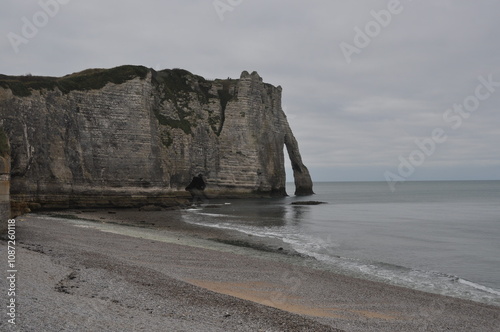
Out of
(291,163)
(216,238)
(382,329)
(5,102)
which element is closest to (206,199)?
(291,163)

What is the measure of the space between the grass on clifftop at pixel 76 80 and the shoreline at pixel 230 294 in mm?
27971

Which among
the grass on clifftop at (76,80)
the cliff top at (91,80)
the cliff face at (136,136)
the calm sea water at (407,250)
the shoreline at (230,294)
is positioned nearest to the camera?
the shoreline at (230,294)

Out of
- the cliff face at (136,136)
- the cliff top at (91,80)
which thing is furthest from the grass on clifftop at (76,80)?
the cliff face at (136,136)

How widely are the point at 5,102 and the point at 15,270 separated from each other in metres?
32.9

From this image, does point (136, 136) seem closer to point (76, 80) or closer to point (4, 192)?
point (76, 80)

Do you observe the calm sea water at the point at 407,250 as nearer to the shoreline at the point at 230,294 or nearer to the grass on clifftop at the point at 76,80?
the shoreline at the point at 230,294

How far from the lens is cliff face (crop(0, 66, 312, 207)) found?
38656 millimetres

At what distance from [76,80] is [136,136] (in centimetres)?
949

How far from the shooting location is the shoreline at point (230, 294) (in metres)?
7.85

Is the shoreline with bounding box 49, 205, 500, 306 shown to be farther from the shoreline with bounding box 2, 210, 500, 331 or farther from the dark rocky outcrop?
the dark rocky outcrop

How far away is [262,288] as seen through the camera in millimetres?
11742

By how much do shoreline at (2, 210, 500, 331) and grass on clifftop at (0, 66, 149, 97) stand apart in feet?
91.8

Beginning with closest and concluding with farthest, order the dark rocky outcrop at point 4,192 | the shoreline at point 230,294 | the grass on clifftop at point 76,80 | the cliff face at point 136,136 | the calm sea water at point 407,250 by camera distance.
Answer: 1. the shoreline at point 230,294
2. the calm sea water at point 407,250
3. the dark rocky outcrop at point 4,192
4. the grass on clifftop at point 76,80
5. the cliff face at point 136,136

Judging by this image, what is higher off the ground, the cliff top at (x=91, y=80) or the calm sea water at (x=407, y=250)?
the cliff top at (x=91, y=80)
